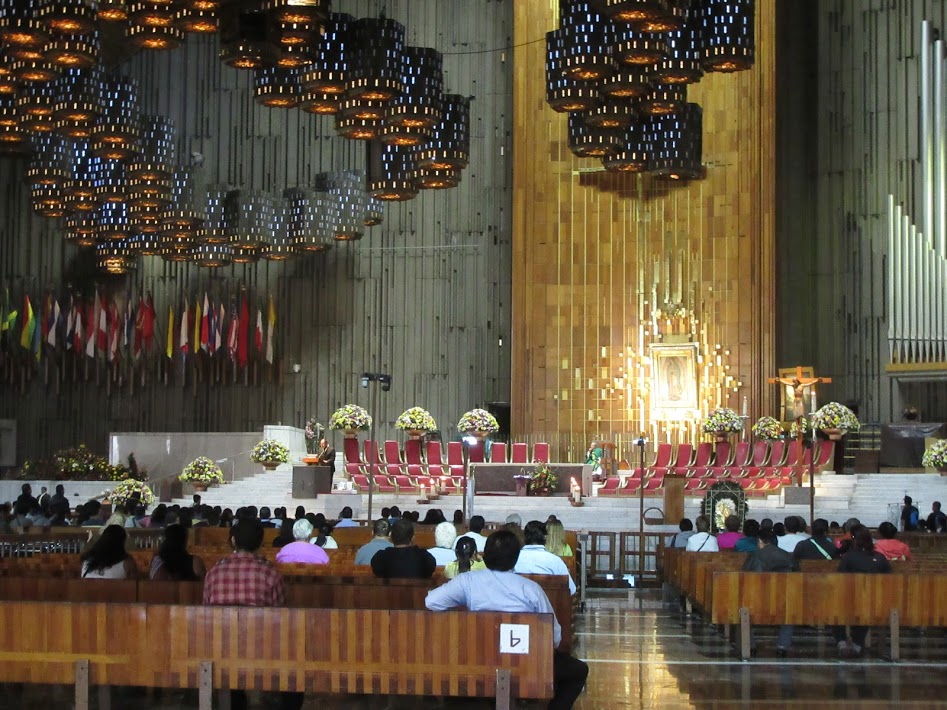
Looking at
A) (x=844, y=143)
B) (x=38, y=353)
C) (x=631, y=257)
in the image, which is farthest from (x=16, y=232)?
(x=844, y=143)

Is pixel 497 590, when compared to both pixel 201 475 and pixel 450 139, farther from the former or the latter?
pixel 201 475

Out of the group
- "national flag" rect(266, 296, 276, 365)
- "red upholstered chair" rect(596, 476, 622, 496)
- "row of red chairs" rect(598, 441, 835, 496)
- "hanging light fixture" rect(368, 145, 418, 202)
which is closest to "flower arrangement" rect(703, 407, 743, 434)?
"row of red chairs" rect(598, 441, 835, 496)

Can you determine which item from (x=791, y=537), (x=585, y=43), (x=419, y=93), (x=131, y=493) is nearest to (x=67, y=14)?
(x=419, y=93)

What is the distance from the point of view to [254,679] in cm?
706

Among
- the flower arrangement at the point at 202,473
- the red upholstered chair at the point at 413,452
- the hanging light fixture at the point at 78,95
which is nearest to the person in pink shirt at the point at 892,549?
the red upholstered chair at the point at 413,452

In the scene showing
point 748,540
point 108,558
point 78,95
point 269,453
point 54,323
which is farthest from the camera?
point 54,323

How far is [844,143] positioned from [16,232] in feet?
57.0

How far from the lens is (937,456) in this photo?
71.4ft

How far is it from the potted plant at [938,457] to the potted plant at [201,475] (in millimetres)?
11094

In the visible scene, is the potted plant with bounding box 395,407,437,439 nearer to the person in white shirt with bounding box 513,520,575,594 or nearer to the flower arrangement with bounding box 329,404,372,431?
the flower arrangement with bounding box 329,404,372,431

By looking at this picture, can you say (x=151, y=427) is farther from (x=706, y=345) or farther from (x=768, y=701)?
(x=768, y=701)

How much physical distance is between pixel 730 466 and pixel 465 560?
53.4 ft

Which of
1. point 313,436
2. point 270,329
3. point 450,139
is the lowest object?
point 313,436

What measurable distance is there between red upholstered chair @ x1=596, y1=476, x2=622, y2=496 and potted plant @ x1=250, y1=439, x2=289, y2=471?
17.7ft
